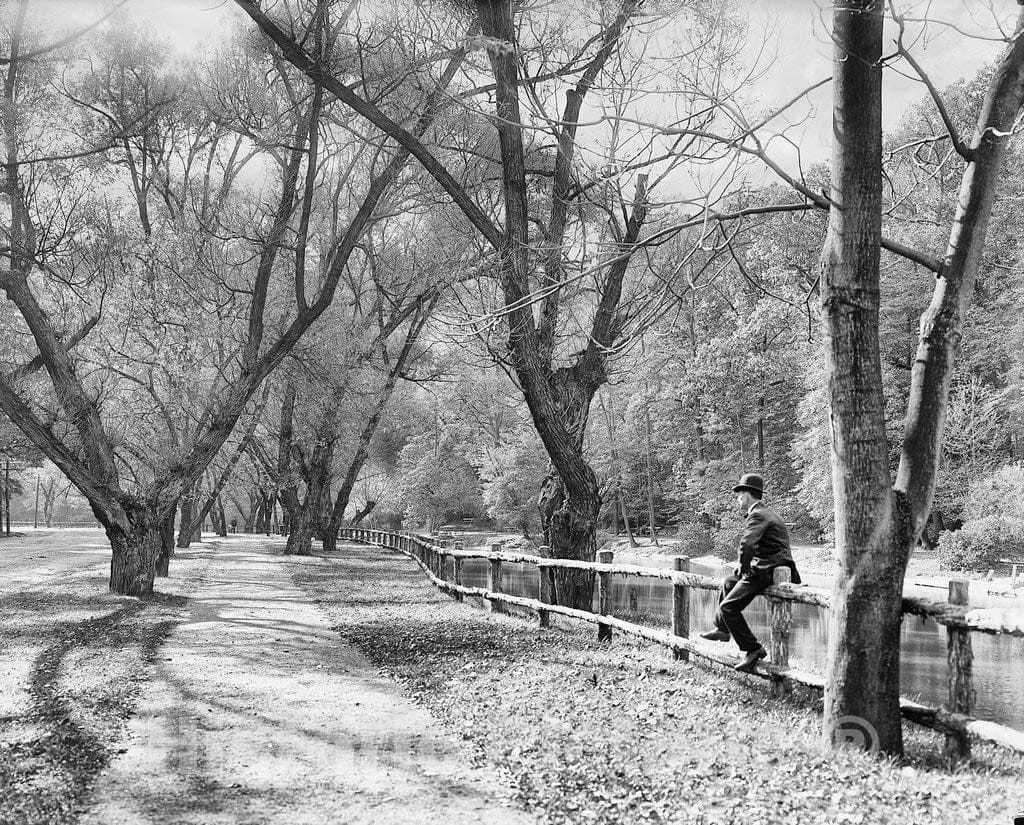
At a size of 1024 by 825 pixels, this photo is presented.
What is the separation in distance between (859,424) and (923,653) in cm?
1105

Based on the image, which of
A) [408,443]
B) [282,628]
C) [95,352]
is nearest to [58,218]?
[95,352]

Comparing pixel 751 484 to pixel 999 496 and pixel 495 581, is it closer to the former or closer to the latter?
pixel 495 581

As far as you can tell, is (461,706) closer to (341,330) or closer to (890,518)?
(890,518)

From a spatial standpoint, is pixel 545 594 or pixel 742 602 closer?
pixel 742 602

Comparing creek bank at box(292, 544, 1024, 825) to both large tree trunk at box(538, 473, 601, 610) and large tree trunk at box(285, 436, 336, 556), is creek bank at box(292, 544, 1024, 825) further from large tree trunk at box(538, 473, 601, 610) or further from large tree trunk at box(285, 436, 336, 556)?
large tree trunk at box(285, 436, 336, 556)

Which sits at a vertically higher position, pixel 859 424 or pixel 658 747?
pixel 859 424

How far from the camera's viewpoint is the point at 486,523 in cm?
7069

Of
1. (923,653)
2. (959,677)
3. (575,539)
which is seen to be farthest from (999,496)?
(959,677)

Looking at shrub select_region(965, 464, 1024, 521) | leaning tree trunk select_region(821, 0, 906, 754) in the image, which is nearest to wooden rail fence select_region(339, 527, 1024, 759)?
leaning tree trunk select_region(821, 0, 906, 754)

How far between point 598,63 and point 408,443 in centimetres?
5462

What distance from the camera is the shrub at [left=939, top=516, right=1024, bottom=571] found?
1107 inches

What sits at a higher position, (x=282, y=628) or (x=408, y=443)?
(x=408, y=443)

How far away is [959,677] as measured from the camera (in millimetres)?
5508

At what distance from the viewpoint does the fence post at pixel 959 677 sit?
5422 mm
